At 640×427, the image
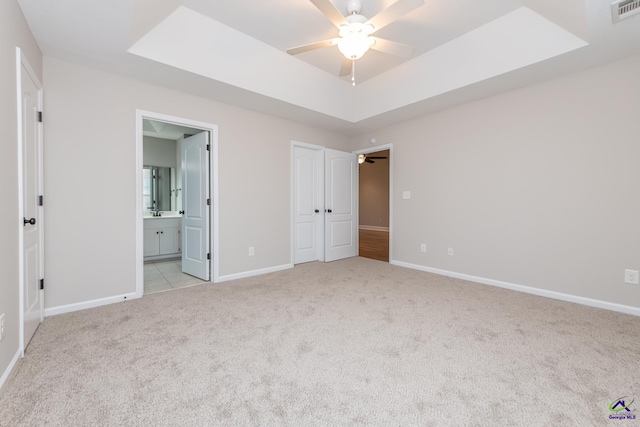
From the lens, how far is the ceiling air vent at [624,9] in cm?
204

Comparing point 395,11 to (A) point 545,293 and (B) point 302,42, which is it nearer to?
(B) point 302,42

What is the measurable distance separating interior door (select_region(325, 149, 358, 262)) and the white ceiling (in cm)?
141

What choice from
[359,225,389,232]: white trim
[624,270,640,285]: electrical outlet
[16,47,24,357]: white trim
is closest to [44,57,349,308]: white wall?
[16,47,24,357]: white trim

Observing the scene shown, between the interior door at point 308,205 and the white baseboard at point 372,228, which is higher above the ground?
the interior door at point 308,205

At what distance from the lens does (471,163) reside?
383cm

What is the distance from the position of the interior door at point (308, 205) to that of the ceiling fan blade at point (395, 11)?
8.63 feet

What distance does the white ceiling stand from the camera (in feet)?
7.54

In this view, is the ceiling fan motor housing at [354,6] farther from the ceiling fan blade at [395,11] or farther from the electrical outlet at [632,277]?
the electrical outlet at [632,277]

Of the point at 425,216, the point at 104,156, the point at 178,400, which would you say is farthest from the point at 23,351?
the point at 425,216

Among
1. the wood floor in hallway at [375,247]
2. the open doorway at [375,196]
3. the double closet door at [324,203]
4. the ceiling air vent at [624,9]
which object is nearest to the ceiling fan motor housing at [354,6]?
the ceiling air vent at [624,9]

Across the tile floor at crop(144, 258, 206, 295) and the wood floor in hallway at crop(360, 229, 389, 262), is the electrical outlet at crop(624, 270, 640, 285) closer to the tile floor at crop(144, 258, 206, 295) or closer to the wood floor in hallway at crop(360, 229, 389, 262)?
the wood floor in hallway at crop(360, 229, 389, 262)

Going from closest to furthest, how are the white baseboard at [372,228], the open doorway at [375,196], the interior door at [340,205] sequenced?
the interior door at [340,205], the open doorway at [375,196], the white baseboard at [372,228]

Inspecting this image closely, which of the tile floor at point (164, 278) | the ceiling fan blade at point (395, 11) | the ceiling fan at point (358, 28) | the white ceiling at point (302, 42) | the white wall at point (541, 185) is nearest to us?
the ceiling fan blade at point (395, 11)

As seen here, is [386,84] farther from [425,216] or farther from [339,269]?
[339,269]
